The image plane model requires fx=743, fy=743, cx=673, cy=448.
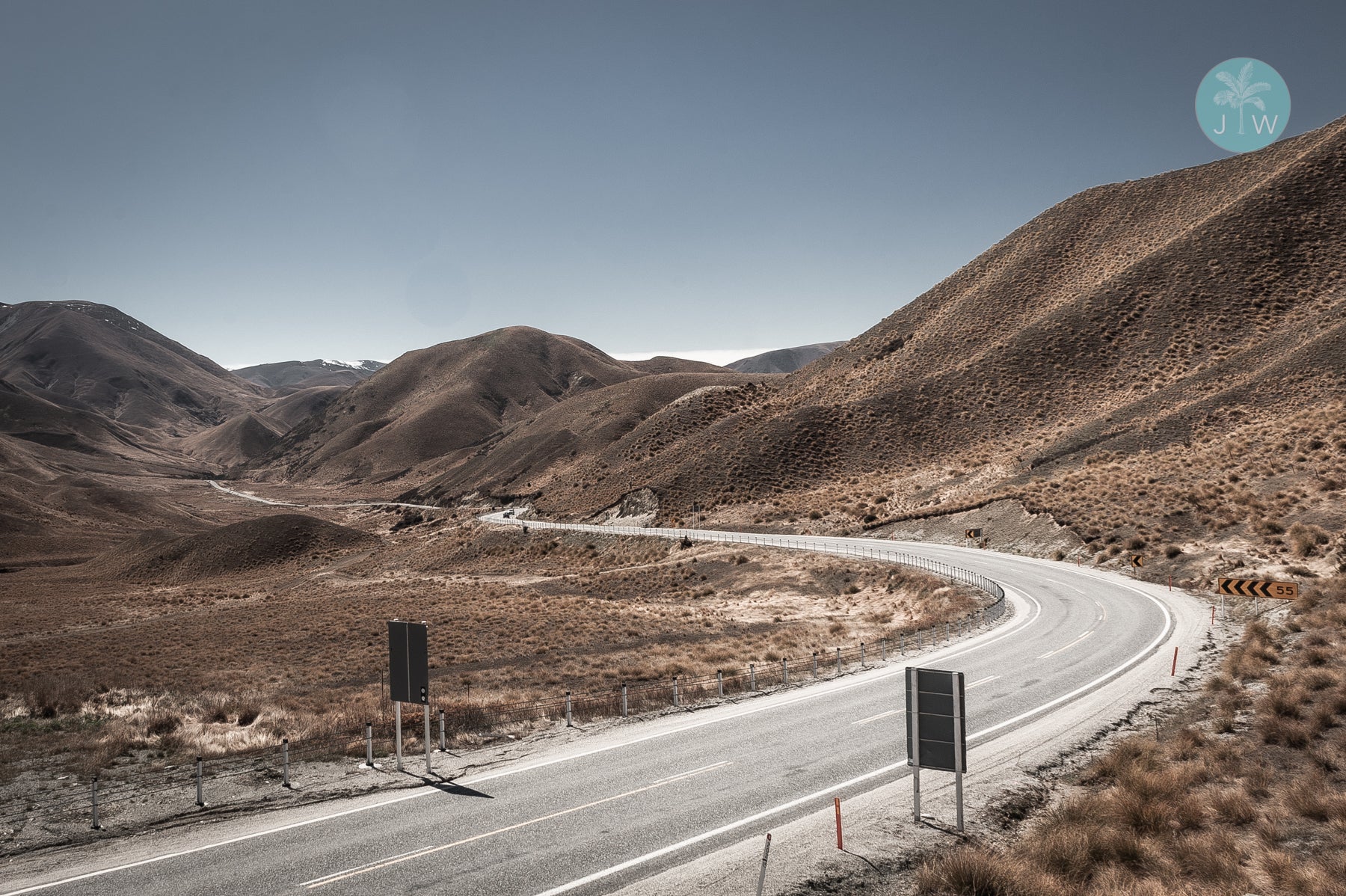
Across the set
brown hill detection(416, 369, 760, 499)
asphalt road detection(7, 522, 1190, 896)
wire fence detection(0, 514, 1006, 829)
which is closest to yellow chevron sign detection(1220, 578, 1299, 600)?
asphalt road detection(7, 522, 1190, 896)

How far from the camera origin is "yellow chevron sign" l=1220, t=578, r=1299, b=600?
907 inches

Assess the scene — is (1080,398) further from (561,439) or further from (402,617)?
(561,439)

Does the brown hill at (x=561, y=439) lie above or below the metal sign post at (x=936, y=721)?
above

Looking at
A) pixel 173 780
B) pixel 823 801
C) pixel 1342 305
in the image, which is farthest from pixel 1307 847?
pixel 1342 305

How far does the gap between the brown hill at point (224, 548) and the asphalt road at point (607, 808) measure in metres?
82.4

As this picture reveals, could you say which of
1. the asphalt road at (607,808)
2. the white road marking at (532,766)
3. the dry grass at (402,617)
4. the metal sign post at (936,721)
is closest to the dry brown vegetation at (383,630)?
the dry grass at (402,617)

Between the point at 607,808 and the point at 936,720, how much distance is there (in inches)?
222

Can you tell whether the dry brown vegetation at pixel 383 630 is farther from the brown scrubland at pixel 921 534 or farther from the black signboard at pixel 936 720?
the black signboard at pixel 936 720

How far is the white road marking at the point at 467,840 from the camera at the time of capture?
10.0m

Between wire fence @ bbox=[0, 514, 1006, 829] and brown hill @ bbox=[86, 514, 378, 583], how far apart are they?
77154 millimetres

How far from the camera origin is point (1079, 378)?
261ft

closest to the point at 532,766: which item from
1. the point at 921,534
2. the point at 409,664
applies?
the point at 409,664

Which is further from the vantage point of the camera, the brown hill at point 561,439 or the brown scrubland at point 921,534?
the brown hill at point 561,439

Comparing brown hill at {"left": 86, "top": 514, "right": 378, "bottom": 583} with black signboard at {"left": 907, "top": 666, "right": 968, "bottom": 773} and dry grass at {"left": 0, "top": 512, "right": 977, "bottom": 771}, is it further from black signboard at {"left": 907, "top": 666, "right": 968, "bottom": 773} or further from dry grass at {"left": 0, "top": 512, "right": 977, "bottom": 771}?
black signboard at {"left": 907, "top": 666, "right": 968, "bottom": 773}
